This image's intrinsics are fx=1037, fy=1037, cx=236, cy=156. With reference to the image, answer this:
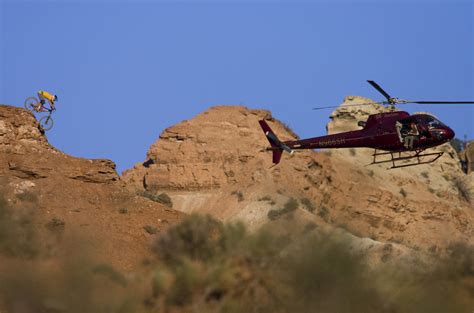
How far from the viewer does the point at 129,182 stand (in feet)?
196

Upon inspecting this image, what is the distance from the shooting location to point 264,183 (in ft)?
182

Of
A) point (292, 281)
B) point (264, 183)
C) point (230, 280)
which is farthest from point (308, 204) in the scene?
point (230, 280)

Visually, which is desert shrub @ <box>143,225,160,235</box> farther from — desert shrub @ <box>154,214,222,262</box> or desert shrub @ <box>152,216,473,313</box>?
desert shrub @ <box>152,216,473,313</box>

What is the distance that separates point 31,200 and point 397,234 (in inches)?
1065

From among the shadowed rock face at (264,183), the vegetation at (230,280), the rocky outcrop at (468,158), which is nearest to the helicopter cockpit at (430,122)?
the shadowed rock face at (264,183)

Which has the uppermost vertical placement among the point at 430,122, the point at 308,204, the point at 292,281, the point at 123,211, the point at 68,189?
the point at 430,122

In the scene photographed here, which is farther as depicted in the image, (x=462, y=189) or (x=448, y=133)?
(x=462, y=189)

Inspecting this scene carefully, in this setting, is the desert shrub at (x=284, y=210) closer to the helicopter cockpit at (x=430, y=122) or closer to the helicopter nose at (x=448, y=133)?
the helicopter cockpit at (x=430, y=122)

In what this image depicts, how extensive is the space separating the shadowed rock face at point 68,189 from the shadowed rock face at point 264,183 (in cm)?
1411

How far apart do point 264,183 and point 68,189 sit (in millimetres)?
18644

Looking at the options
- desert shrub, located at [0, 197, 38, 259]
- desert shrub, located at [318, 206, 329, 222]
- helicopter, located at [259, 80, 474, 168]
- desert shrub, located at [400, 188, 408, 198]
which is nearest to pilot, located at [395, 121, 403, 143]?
helicopter, located at [259, 80, 474, 168]

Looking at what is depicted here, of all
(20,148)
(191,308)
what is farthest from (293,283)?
(20,148)

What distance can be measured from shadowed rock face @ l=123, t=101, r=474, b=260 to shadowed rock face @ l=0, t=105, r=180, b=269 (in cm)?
1411

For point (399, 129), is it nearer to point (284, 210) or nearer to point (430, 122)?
point (430, 122)
